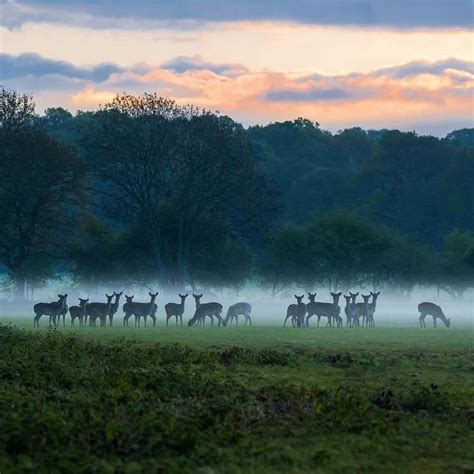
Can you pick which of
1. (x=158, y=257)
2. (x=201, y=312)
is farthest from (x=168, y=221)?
(x=201, y=312)

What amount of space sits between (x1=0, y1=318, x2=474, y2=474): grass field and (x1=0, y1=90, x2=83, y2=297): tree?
39594mm

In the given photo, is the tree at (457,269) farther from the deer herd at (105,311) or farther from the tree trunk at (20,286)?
the deer herd at (105,311)

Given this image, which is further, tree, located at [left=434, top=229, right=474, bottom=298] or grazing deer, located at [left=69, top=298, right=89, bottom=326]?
tree, located at [left=434, top=229, right=474, bottom=298]

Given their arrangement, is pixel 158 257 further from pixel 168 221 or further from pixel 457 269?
pixel 457 269

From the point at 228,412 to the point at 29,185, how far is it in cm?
4971

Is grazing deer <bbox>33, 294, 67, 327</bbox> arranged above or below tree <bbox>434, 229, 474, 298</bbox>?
below

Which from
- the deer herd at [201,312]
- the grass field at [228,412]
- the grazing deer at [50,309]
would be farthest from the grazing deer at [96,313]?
the grass field at [228,412]

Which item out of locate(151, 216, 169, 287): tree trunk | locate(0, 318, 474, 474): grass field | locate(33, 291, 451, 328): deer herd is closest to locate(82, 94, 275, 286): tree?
locate(151, 216, 169, 287): tree trunk

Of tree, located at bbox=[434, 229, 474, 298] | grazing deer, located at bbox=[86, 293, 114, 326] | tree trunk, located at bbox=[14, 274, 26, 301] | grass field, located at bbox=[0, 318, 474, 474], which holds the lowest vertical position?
grass field, located at bbox=[0, 318, 474, 474]

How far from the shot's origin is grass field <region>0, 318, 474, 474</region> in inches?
509

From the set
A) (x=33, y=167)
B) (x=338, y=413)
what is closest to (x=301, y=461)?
(x=338, y=413)

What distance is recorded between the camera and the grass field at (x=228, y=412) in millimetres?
12930

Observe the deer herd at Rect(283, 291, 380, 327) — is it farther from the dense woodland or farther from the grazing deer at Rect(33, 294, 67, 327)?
the dense woodland

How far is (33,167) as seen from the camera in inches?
2501
